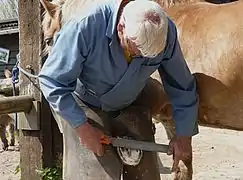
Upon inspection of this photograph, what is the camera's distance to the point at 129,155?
2.25 metres

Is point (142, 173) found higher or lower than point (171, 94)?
lower

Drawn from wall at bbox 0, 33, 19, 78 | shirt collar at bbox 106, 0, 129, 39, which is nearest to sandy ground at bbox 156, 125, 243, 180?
shirt collar at bbox 106, 0, 129, 39

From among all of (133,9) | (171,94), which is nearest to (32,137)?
(171,94)

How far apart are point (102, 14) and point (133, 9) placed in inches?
7.5

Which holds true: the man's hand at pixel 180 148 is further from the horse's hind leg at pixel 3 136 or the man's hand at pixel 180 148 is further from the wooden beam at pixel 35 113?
the horse's hind leg at pixel 3 136

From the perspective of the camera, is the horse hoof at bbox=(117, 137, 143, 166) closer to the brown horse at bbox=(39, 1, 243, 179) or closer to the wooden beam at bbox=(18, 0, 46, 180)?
the brown horse at bbox=(39, 1, 243, 179)

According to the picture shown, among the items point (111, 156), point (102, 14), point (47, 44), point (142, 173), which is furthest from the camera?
point (47, 44)

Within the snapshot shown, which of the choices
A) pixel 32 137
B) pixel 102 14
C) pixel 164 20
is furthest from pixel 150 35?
pixel 32 137

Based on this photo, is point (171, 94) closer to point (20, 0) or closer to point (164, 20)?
point (164, 20)

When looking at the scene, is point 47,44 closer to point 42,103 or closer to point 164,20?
point 42,103

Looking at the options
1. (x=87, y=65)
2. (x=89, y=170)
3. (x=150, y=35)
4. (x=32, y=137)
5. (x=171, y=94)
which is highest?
(x=150, y=35)

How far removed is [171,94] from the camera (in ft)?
7.44

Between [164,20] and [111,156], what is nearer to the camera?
[164,20]

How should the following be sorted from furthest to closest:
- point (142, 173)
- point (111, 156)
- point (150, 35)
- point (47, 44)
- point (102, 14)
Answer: point (47, 44) < point (142, 173) < point (111, 156) < point (102, 14) < point (150, 35)
